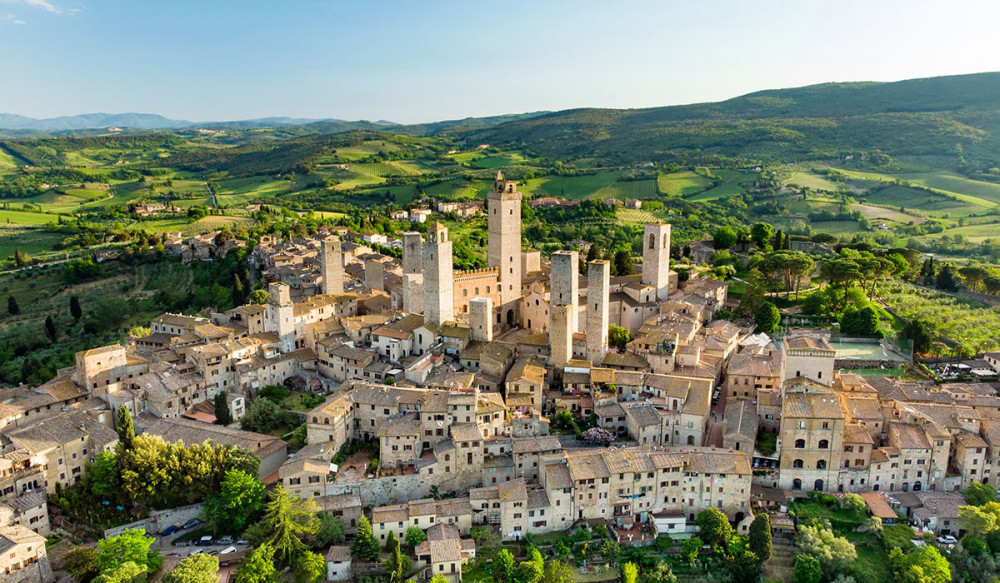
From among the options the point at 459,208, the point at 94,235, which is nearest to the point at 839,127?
the point at 459,208

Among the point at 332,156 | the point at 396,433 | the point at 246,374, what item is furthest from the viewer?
the point at 332,156

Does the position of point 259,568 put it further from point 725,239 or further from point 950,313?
point 725,239

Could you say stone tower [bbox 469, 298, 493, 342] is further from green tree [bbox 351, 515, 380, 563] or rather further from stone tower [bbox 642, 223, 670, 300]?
green tree [bbox 351, 515, 380, 563]

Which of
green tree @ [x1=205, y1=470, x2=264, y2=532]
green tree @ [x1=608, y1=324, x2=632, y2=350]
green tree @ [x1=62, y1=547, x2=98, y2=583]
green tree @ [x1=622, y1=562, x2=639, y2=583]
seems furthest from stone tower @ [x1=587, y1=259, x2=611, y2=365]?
green tree @ [x1=62, y1=547, x2=98, y2=583]

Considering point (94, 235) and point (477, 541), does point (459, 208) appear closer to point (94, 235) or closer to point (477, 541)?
point (94, 235)

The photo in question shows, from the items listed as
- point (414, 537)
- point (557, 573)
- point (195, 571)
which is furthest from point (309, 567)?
point (557, 573)

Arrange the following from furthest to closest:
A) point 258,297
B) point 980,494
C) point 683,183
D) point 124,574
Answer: point 683,183 < point 258,297 < point 980,494 < point 124,574
